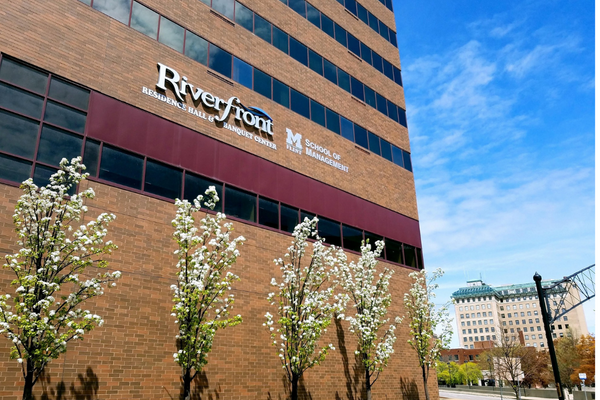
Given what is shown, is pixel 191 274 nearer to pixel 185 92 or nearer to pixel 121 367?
pixel 121 367

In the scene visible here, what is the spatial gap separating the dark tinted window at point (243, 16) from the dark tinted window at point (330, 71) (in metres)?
6.36

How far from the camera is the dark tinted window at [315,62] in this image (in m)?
28.7

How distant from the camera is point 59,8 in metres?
17.3

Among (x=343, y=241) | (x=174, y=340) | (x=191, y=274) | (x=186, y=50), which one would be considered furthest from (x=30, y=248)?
(x=343, y=241)

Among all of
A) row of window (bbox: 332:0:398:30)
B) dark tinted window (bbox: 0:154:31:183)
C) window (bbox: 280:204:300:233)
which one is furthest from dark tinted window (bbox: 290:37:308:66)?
dark tinted window (bbox: 0:154:31:183)

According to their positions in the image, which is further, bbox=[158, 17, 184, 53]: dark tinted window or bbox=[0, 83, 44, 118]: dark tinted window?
bbox=[158, 17, 184, 53]: dark tinted window

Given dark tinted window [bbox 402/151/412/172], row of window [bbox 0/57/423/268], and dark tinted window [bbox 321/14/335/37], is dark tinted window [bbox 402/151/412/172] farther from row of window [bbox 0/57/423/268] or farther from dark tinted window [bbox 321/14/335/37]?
row of window [bbox 0/57/423/268]

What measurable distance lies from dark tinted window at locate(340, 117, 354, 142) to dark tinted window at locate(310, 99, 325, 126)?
195cm

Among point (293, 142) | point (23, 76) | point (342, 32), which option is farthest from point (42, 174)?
point (342, 32)

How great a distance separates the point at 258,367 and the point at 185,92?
41.4 feet

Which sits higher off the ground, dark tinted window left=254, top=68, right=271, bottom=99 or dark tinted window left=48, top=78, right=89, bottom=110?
dark tinted window left=254, top=68, right=271, bottom=99

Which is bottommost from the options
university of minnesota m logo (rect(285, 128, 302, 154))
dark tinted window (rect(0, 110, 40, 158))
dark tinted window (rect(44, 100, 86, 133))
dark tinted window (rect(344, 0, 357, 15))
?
dark tinted window (rect(0, 110, 40, 158))

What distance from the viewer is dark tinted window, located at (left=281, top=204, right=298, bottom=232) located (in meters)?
23.0

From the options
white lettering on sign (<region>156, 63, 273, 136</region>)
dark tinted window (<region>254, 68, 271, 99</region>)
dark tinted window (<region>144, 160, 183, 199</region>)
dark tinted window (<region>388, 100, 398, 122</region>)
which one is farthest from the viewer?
dark tinted window (<region>388, 100, 398, 122</region>)
